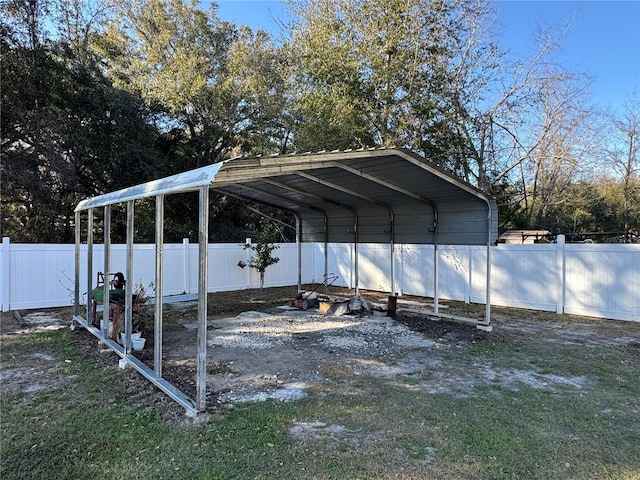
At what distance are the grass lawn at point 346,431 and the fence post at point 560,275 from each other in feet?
12.0

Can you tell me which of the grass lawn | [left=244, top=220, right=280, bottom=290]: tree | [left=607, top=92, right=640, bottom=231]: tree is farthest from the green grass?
[left=607, top=92, right=640, bottom=231]: tree

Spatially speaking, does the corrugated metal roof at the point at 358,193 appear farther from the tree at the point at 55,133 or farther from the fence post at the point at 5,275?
the tree at the point at 55,133

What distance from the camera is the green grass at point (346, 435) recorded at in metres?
2.42

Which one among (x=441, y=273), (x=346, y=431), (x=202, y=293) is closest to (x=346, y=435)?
(x=346, y=431)

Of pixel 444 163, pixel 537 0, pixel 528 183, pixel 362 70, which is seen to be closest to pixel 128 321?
pixel 362 70

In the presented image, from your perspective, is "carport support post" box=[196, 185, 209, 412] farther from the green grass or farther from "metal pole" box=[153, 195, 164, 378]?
"metal pole" box=[153, 195, 164, 378]

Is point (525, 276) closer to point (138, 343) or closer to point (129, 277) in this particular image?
point (138, 343)

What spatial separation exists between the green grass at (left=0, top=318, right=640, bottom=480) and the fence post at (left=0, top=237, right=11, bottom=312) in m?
4.64

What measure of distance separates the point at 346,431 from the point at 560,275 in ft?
21.7

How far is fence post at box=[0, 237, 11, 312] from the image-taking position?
734 cm

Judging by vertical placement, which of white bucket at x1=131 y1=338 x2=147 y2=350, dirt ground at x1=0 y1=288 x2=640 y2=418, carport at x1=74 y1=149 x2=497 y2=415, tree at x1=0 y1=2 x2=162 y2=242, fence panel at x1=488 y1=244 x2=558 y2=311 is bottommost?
dirt ground at x1=0 y1=288 x2=640 y2=418

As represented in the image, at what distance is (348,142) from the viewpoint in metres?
13.4

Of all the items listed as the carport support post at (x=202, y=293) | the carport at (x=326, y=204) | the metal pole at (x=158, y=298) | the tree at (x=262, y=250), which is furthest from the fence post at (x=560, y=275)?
the metal pole at (x=158, y=298)

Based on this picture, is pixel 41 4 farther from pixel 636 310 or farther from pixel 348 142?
pixel 636 310
